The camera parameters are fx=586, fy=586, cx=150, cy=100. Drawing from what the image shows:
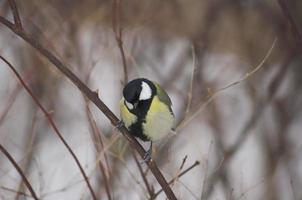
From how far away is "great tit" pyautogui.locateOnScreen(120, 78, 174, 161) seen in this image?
1082 millimetres

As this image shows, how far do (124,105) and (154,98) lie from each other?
0.06 meters

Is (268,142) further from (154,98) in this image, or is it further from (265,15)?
(154,98)

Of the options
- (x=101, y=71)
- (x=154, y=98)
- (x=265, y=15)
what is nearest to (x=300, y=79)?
(x=265, y=15)

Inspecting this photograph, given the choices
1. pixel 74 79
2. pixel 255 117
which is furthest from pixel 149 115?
pixel 255 117

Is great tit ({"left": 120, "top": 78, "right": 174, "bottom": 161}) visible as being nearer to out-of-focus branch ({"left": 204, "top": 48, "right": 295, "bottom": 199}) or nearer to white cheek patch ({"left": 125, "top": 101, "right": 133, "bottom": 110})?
white cheek patch ({"left": 125, "top": 101, "right": 133, "bottom": 110})

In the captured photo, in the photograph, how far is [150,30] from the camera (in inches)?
117

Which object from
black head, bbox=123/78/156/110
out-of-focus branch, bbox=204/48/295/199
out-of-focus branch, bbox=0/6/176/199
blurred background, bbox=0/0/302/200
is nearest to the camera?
out-of-focus branch, bbox=0/6/176/199

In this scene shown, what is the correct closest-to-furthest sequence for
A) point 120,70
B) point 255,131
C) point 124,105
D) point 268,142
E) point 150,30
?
point 124,105 → point 120,70 → point 268,142 → point 255,131 → point 150,30

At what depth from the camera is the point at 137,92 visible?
1.02 m

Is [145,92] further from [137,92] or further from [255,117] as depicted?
[255,117]

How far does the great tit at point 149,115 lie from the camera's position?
108cm

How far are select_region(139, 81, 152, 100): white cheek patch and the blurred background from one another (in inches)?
34.6

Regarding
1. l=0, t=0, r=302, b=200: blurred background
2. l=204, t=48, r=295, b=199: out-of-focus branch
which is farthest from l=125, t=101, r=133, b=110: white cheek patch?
l=0, t=0, r=302, b=200: blurred background

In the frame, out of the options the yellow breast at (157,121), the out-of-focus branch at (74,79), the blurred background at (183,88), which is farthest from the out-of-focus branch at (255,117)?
the out-of-focus branch at (74,79)
